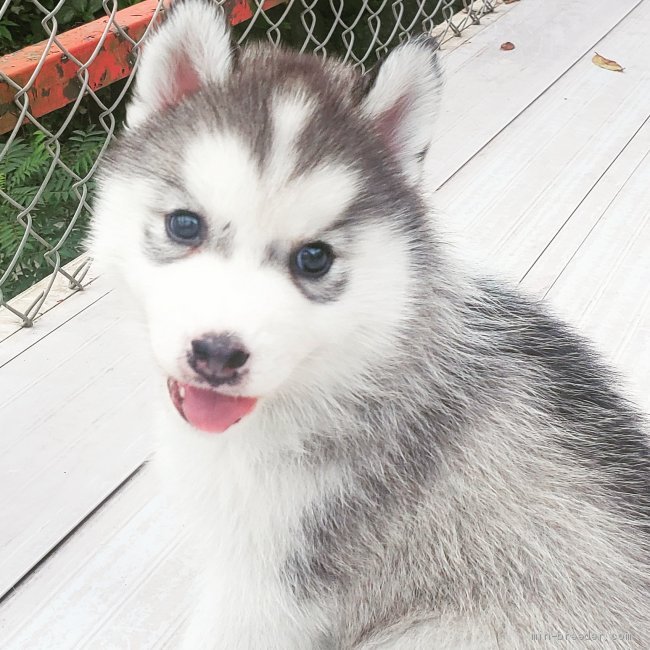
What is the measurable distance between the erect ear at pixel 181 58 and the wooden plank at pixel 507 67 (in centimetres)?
174

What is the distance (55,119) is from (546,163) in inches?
87.7

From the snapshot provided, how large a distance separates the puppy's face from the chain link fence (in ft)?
1.50

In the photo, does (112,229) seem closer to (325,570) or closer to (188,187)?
(188,187)

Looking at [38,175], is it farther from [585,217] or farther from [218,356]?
[218,356]

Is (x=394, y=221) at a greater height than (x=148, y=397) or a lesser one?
greater

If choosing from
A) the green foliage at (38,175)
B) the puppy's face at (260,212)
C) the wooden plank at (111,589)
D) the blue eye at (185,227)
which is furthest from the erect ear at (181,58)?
the green foliage at (38,175)

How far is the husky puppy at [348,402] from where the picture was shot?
133 centimetres

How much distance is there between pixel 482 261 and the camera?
6.36 ft

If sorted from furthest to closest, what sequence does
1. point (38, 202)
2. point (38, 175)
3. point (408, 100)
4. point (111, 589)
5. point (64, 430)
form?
point (38, 175), point (38, 202), point (64, 430), point (111, 589), point (408, 100)

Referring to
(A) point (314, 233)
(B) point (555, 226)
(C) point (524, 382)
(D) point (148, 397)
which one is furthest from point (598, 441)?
(B) point (555, 226)

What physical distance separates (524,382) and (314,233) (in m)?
0.58

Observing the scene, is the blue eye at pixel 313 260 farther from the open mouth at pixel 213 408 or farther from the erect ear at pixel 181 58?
the erect ear at pixel 181 58

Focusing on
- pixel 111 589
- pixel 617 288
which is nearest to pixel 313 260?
pixel 111 589

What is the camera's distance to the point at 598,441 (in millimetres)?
1593
